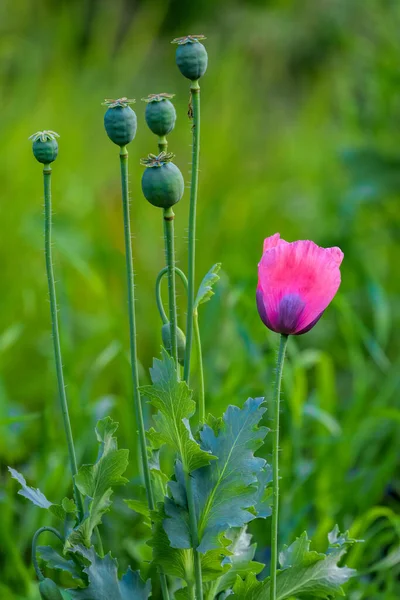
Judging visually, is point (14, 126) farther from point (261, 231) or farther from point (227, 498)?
point (227, 498)

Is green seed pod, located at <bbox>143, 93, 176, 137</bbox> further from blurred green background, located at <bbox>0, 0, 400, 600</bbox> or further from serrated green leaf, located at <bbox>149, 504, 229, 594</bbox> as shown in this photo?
blurred green background, located at <bbox>0, 0, 400, 600</bbox>

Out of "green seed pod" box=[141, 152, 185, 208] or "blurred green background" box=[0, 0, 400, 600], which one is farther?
"blurred green background" box=[0, 0, 400, 600]

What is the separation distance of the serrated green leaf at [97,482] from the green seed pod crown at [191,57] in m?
0.31

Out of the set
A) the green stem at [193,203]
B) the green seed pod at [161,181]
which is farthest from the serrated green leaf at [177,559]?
the green seed pod at [161,181]

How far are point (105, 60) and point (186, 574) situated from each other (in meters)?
2.51

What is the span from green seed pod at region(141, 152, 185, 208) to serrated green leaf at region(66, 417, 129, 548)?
0.21 metres

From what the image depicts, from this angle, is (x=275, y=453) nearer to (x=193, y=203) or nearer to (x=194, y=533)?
(x=194, y=533)

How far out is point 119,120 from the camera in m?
0.69

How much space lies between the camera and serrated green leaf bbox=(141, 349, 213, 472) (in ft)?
2.31

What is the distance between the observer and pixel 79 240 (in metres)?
2.10

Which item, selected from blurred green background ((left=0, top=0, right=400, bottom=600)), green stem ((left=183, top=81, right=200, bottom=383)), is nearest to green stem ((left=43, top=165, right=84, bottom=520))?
green stem ((left=183, top=81, right=200, bottom=383))

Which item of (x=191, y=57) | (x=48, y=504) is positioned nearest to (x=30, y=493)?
(x=48, y=504)

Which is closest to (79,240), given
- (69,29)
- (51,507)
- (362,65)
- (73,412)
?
(73,412)

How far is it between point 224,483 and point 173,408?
0.28 ft
